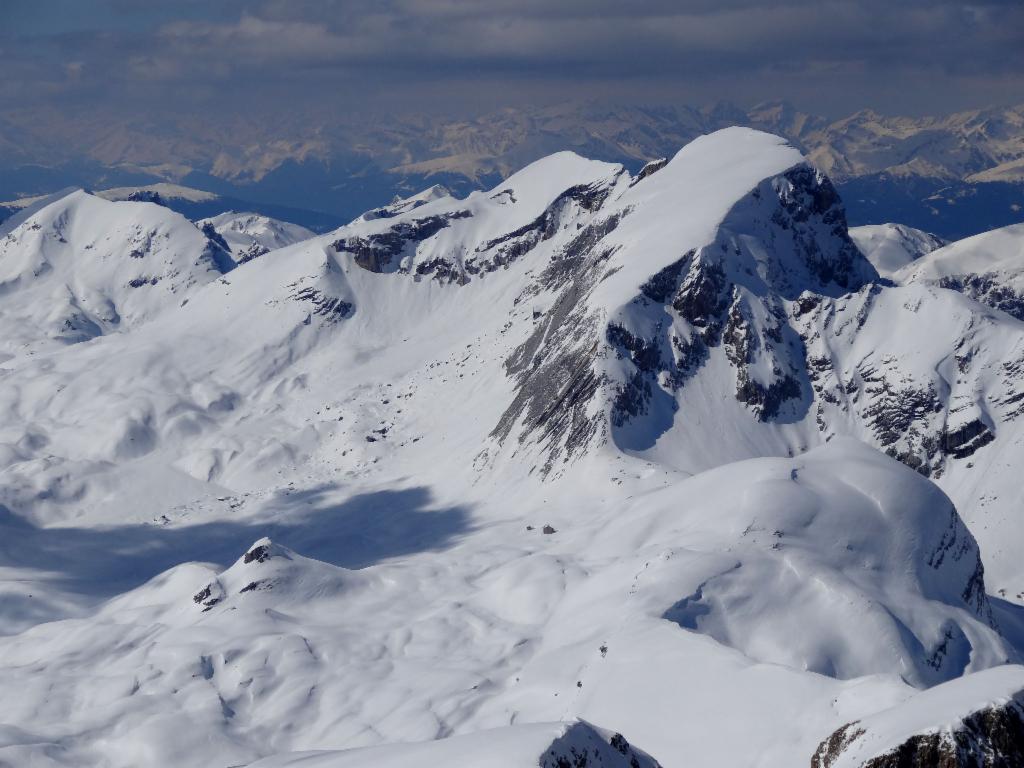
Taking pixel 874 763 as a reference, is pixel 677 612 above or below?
below

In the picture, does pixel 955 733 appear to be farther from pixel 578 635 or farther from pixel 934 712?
pixel 578 635

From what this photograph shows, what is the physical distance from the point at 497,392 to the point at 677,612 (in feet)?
336

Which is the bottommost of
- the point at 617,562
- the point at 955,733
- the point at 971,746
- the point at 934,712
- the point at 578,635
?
the point at 617,562

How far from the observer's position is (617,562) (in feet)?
365

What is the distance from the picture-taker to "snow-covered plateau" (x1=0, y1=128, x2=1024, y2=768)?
71688mm

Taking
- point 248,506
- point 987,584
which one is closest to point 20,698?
point 248,506

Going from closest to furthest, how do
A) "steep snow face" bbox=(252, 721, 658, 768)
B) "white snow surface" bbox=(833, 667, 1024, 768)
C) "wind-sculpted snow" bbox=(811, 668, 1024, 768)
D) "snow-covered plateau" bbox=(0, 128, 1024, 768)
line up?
"wind-sculpted snow" bbox=(811, 668, 1024, 768)
"white snow surface" bbox=(833, 667, 1024, 768)
"steep snow face" bbox=(252, 721, 658, 768)
"snow-covered plateau" bbox=(0, 128, 1024, 768)

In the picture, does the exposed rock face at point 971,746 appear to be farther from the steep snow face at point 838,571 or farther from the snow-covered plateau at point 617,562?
the steep snow face at point 838,571

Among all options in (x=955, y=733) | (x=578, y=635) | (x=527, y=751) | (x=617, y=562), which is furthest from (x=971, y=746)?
(x=617, y=562)

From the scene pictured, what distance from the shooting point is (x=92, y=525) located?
606ft

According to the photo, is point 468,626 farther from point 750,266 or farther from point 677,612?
point 750,266

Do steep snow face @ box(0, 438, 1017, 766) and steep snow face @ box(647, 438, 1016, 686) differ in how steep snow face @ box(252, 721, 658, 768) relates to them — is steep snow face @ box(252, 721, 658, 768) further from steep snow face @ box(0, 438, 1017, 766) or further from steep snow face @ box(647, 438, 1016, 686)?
steep snow face @ box(647, 438, 1016, 686)

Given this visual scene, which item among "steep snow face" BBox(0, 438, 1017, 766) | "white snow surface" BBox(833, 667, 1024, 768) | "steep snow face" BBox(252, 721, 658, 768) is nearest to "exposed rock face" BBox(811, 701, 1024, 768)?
"white snow surface" BBox(833, 667, 1024, 768)

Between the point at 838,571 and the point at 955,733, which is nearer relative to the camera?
the point at 955,733
